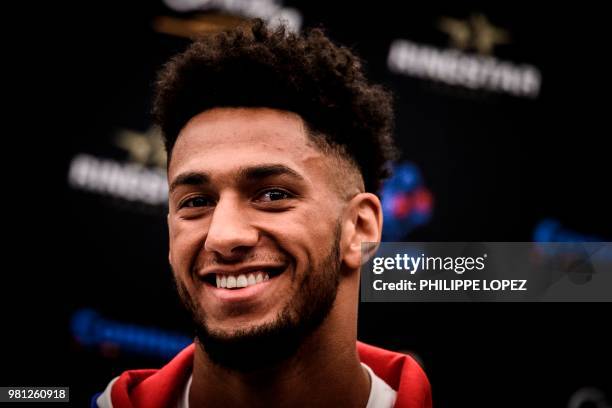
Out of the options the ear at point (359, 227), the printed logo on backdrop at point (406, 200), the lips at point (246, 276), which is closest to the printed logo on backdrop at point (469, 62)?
the printed logo on backdrop at point (406, 200)

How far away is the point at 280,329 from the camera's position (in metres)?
1.13

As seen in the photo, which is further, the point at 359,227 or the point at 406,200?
the point at 406,200

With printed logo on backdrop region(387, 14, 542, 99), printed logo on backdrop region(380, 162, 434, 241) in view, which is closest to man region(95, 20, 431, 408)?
printed logo on backdrop region(380, 162, 434, 241)

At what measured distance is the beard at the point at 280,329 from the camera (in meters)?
1.12

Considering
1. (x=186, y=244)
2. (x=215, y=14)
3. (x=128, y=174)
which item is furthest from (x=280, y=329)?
(x=215, y=14)

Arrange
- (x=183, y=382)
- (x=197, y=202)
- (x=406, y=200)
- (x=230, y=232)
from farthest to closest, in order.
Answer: (x=406, y=200)
(x=183, y=382)
(x=197, y=202)
(x=230, y=232)

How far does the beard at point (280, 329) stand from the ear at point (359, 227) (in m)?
0.04

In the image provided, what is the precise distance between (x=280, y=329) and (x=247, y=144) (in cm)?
35

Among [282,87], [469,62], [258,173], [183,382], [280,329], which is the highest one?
[469,62]

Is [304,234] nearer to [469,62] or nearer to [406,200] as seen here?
[406,200]

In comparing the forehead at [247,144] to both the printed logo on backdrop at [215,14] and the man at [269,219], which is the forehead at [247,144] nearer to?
the man at [269,219]

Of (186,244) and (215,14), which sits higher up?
(215,14)

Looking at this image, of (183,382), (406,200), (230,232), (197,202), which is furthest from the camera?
(406,200)

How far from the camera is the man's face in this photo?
113 centimetres
